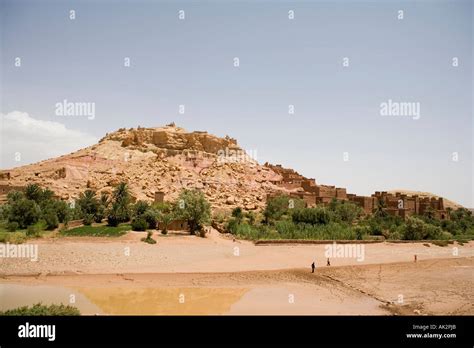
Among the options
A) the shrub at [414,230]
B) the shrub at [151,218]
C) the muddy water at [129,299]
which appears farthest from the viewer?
the shrub at [414,230]

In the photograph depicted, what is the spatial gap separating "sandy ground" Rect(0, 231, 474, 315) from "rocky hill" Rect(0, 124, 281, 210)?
→ 69.9 feet

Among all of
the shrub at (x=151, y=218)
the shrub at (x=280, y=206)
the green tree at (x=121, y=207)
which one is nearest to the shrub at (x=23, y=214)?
the green tree at (x=121, y=207)

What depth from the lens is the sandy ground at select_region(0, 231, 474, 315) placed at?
13.8 m

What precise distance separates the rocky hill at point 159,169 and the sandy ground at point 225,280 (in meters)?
21.3

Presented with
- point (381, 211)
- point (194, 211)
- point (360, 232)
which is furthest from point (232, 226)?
point (381, 211)

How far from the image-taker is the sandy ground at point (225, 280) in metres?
13.8

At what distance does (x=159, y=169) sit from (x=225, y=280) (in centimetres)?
3737

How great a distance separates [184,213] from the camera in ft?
96.8

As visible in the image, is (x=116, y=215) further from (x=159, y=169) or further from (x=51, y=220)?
(x=159, y=169)

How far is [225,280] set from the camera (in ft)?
57.4

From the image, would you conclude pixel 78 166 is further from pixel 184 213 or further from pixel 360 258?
pixel 360 258

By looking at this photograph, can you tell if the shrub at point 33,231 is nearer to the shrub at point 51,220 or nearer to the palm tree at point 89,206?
the shrub at point 51,220
